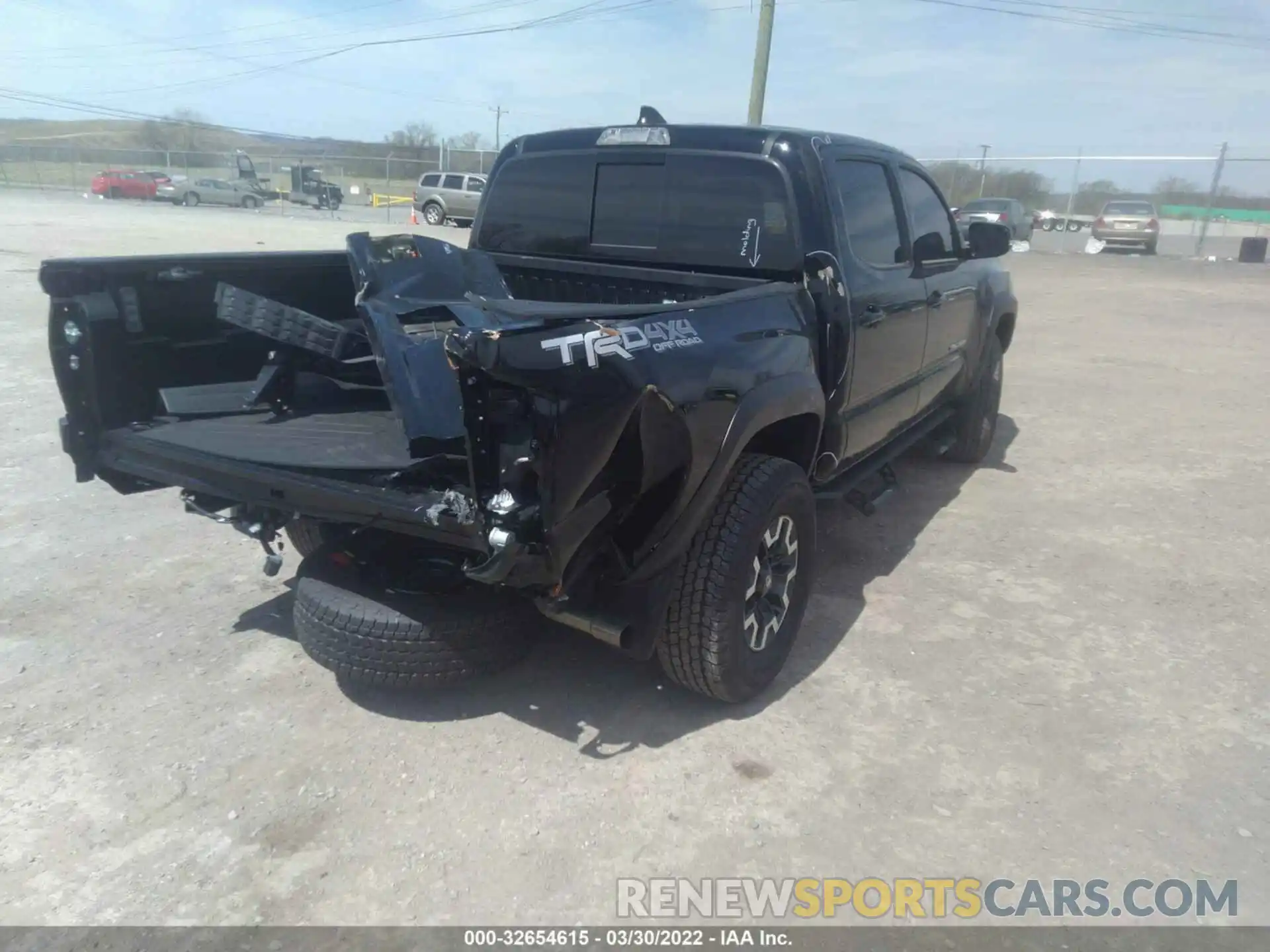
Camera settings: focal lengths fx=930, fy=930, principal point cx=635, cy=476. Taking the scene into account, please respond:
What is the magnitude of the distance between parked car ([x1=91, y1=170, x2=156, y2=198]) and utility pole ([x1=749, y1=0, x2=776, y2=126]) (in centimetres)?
3061

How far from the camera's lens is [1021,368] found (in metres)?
10.6

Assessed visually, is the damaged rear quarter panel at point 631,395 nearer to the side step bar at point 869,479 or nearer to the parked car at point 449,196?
the side step bar at point 869,479

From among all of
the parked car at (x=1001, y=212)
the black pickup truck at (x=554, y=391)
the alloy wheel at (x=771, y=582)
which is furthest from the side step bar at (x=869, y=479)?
the parked car at (x=1001, y=212)

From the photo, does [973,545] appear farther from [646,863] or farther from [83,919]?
[83,919]

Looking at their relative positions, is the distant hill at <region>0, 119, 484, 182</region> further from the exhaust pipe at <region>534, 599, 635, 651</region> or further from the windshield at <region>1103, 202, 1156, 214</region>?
the exhaust pipe at <region>534, 599, 635, 651</region>

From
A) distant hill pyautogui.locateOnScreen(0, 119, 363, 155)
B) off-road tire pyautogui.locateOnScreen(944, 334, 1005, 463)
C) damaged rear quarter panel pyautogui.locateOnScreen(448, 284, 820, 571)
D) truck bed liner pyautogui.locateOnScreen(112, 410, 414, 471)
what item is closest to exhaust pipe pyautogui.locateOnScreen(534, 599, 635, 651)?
damaged rear quarter panel pyautogui.locateOnScreen(448, 284, 820, 571)

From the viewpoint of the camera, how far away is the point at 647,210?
4.23 m

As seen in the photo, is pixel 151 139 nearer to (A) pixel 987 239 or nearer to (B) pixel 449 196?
(B) pixel 449 196

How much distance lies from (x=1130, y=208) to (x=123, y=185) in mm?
37861

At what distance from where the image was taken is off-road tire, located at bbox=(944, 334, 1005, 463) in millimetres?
6355

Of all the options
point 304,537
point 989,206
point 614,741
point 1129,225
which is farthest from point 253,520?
point 1129,225

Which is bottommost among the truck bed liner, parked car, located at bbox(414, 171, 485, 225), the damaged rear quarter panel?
the truck bed liner

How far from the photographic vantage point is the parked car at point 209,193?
125 ft

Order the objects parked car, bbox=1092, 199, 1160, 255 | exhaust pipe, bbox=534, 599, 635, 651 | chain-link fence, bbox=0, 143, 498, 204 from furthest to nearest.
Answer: chain-link fence, bbox=0, 143, 498, 204 → parked car, bbox=1092, 199, 1160, 255 → exhaust pipe, bbox=534, 599, 635, 651
